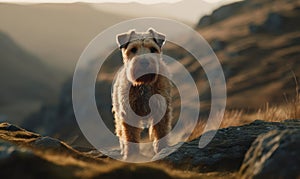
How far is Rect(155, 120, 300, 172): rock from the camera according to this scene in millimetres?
6808

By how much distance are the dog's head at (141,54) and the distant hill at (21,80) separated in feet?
241

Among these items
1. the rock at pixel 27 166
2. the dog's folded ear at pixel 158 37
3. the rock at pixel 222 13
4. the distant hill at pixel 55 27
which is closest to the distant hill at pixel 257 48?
the rock at pixel 222 13

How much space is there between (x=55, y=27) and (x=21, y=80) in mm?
47614

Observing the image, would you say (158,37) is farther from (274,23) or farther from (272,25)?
(274,23)

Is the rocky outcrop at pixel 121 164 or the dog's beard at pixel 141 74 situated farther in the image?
the dog's beard at pixel 141 74

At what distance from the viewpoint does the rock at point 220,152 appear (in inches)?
268

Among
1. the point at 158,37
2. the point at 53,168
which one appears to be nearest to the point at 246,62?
the point at 158,37

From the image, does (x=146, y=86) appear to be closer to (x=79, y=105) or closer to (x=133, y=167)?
(x=133, y=167)

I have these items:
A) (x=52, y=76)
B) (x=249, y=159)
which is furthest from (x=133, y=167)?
(x=52, y=76)

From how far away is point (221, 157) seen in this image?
7.16m

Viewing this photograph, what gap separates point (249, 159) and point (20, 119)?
83.3m

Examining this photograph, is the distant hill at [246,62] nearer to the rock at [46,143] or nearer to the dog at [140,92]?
the dog at [140,92]

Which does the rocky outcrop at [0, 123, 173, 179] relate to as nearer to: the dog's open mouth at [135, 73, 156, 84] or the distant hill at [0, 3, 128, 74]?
the dog's open mouth at [135, 73, 156, 84]

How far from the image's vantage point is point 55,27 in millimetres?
170125
